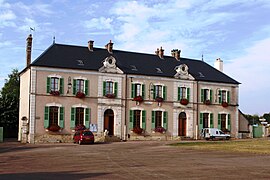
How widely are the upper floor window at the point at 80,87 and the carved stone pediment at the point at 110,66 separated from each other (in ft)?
6.81

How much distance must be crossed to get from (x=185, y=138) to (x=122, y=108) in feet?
25.2

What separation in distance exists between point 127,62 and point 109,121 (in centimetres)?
671

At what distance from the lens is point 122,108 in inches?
1583

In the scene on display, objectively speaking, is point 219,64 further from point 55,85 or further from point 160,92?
point 55,85

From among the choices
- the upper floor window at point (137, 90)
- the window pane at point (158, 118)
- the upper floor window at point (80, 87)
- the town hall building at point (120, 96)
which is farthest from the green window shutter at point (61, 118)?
the window pane at point (158, 118)

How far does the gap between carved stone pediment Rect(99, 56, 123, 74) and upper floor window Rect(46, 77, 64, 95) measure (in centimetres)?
414

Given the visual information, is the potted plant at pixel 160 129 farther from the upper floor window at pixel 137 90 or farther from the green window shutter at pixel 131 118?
the upper floor window at pixel 137 90

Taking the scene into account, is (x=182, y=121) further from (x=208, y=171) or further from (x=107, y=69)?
(x=208, y=171)

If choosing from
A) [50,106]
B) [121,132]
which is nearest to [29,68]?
[50,106]

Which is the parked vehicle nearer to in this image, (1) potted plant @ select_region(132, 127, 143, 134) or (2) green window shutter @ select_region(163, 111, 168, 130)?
(2) green window shutter @ select_region(163, 111, 168, 130)

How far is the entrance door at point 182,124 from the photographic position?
4316 centimetres

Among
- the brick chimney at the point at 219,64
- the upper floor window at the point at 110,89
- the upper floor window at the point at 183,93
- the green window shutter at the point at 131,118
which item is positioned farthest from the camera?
the brick chimney at the point at 219,64

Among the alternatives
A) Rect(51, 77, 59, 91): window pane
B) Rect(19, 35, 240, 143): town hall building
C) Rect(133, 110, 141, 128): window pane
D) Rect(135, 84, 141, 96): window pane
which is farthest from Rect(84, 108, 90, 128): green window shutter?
Rect(135, 84, 141, 96): window pane

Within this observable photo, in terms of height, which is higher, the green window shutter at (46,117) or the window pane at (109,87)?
the window pane at (109,87)
